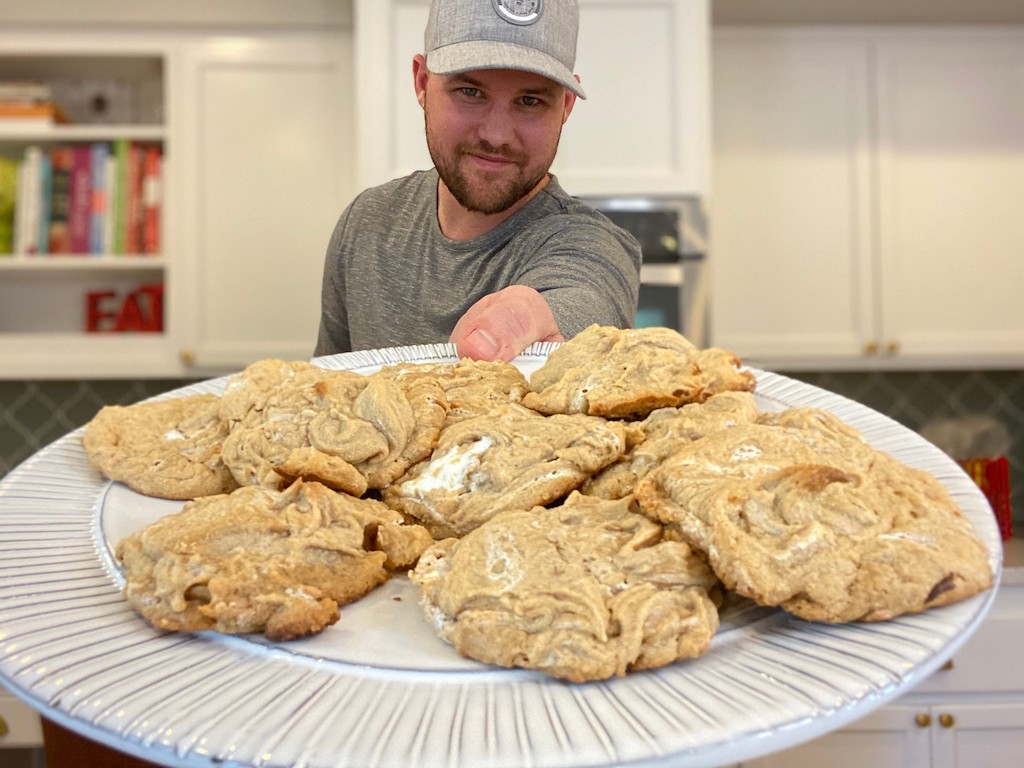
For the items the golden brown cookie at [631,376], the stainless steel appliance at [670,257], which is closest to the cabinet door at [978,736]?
the stainless steel appliance at [670,257]

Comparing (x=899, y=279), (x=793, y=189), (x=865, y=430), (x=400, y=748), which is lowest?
(x=400, y=748)

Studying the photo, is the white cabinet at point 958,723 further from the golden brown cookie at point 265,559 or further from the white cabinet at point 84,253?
the white cabinet at point 84,253

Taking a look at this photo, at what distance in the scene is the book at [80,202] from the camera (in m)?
2.71

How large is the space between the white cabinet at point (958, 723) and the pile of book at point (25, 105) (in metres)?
2.81

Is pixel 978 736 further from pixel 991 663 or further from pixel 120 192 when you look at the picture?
pixel 120 192

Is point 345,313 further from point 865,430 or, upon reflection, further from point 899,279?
point 899,279

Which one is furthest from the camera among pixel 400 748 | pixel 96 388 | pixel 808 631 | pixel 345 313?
pixel 96 388

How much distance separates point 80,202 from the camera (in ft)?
8.91

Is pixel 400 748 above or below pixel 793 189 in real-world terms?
below

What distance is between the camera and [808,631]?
0.52m

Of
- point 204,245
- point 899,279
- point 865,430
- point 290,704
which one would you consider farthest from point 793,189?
point 290,704

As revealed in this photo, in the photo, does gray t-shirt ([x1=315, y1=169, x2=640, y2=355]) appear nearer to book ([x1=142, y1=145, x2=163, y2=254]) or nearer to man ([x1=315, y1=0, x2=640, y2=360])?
man ([x1=315, y1=0, x2=640, y2=360])

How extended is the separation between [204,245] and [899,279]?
2.25 meters

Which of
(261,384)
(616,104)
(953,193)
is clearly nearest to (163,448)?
(261,384)
